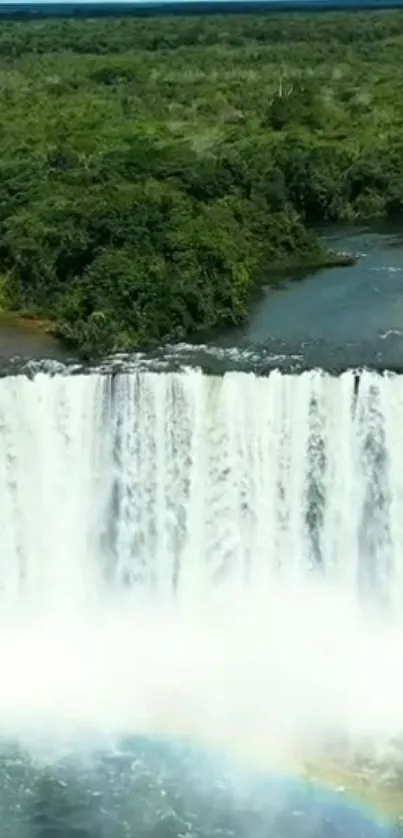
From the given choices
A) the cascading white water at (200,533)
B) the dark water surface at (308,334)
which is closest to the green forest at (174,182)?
the dark water surface at (308,334)

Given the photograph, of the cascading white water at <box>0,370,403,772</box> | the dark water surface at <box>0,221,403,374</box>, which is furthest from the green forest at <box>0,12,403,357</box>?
the cascading white water at <box>0,370,403,772</box>

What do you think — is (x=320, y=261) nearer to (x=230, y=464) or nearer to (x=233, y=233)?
(x=233, y=233)

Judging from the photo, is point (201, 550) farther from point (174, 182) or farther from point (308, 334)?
point (174, 182)

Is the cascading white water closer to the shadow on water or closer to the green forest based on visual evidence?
the shadow on water

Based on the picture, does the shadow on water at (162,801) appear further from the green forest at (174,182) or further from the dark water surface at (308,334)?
the green forest at (174,182)

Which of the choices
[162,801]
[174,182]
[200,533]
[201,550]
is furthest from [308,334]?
[162,801]
